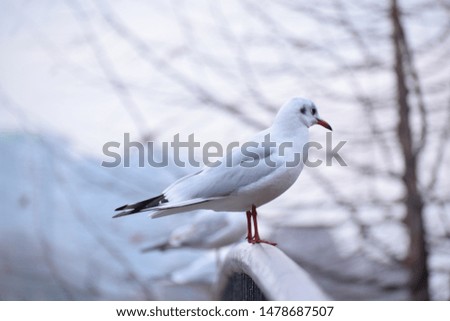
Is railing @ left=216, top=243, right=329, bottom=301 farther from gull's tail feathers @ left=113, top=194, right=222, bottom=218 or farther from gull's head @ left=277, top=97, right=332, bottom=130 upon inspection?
gull's head @ left=277, top=97, right=332, bottom=130

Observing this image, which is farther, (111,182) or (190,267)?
(190,267)

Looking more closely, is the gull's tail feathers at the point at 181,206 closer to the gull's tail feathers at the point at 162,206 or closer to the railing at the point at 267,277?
the gull's tail feathers at the point at 162,206

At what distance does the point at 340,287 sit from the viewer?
2.55m

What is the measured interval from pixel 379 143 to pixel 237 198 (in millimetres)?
809

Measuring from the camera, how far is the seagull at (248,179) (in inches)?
68.1

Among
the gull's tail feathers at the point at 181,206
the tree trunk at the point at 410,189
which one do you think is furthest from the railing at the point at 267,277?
the tree trunk at the point at 410,189

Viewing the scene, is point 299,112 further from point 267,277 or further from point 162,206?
point 267,277

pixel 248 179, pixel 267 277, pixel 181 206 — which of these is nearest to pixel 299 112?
pixel 248 179

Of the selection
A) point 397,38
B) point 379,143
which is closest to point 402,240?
point 379,143

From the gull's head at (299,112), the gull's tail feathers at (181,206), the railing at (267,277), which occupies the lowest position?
the railing at (267,277)

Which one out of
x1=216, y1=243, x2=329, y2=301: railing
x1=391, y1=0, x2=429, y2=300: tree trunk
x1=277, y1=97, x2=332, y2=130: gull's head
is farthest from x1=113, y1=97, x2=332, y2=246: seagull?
x1=391, y1=0, x2=429, y2=300: tree trunk

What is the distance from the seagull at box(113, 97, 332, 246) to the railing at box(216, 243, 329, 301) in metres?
0.12
